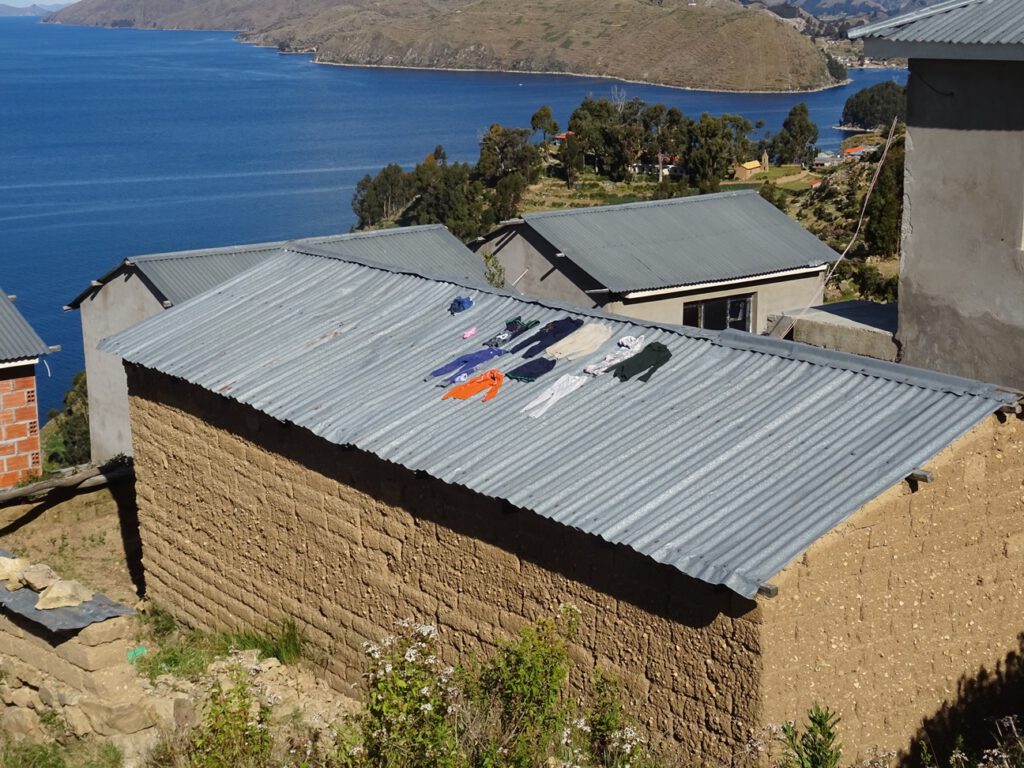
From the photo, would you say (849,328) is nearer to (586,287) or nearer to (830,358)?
(830,358)

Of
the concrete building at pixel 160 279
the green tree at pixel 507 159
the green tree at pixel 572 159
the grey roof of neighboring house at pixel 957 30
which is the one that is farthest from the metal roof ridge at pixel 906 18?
the green tree at pixel 507 159

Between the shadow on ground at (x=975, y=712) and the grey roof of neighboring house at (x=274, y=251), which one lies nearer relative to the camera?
the shadow on ground at (x=975, y=712)

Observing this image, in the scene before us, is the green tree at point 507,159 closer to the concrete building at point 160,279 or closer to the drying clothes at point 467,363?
the concrete building at point 160,279

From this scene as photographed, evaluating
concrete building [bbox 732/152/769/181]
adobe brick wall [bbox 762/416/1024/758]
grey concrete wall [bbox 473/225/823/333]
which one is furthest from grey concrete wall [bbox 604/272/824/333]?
concrete building [bbox 732/152/769/181]

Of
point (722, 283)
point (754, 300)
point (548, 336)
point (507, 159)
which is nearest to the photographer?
point (548, 336)

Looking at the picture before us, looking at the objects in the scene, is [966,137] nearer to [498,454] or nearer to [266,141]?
[498,454]

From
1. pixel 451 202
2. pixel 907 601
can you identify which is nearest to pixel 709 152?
pixel 451 202
